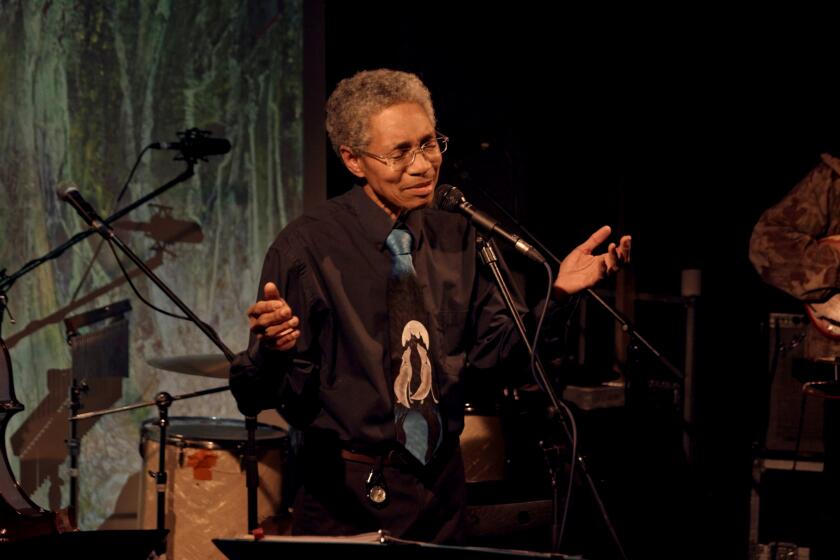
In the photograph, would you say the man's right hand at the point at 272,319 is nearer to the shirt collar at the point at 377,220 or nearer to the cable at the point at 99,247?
the shirt collar at the point at 377,220

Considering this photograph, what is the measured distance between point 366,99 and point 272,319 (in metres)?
0.78

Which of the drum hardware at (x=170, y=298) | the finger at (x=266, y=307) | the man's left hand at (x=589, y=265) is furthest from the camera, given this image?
the drum hardware at (x=170, y=298)

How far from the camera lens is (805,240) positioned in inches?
173

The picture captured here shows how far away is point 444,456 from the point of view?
Result: 7.89 ft

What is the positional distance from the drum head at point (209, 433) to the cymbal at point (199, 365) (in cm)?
34

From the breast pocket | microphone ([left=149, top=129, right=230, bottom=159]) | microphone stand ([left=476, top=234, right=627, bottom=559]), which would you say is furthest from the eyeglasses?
microphone ([left=149, top=129, right=230, bottom=159])

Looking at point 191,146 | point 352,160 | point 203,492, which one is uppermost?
point 191,146

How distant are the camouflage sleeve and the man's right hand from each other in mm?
3055

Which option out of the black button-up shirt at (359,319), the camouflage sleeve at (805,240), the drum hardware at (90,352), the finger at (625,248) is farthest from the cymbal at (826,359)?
the drum hardware at (90,352)

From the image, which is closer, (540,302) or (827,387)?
(540,302)

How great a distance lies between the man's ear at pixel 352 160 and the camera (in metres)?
2.54

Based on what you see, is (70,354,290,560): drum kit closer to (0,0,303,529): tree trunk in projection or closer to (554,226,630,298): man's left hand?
(0,0,303,529): tree trunk in projection

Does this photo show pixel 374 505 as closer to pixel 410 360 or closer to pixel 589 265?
pixel 410 360

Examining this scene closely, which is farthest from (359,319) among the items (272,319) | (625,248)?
(625,248)
